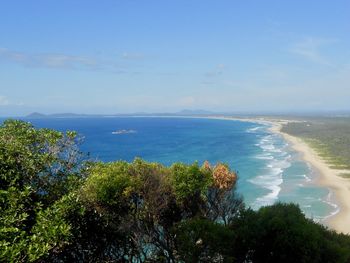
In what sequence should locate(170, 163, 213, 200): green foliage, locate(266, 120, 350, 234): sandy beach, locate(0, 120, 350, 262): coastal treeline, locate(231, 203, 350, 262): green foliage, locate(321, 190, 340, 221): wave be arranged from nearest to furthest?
locate(0, 120, 350, 262): coastal treeline, locate(231, 203, 350, 262): green foliage, locate(170, 163, 213, 200): green foliage, locate(266, 120, 350, 234): sandy beach, locate(321, 190, 340, 221): wave

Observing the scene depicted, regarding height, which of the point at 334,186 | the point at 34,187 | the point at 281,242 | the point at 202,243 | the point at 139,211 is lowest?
the point at 334,186

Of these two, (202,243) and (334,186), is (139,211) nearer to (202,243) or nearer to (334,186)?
(202,243)

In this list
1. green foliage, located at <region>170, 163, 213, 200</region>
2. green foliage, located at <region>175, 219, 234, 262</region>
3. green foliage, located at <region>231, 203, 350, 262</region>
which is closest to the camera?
green foliage, located at <region>175, 219, 234, 262</region>

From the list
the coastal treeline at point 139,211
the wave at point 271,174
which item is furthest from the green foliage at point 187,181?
the wave at point 271,174

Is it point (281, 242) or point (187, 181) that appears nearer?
point (281, 242)

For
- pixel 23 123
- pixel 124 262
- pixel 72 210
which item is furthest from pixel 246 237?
pixel 23 123

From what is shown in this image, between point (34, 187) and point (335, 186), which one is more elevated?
point (34, 187)

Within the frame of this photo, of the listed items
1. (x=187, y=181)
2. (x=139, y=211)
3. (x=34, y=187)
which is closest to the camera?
(x=34, y=187)

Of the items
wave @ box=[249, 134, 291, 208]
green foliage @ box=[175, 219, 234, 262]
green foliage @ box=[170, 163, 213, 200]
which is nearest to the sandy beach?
wave @ box=[249, 134, 291, 208]

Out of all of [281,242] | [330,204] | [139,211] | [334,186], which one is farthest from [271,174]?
[139,211]

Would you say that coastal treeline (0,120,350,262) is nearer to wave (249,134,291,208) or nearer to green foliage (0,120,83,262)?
green foliage (0,120,83,262)
